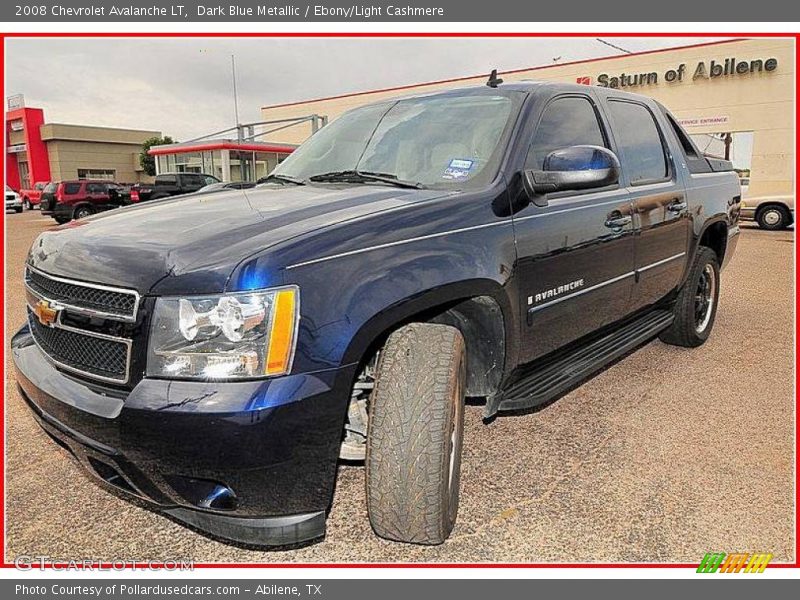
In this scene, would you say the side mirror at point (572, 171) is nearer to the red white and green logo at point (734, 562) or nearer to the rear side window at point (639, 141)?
the rear side window at point (639, 141)

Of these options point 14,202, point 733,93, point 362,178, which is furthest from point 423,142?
point 14,202

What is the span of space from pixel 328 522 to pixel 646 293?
2.53 m

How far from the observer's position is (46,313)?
7.61 ft

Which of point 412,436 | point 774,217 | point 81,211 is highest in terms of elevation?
point 412,436

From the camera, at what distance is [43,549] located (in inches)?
98.7

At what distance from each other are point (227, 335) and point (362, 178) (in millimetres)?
1413

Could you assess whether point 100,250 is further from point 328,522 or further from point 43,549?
point 328,522

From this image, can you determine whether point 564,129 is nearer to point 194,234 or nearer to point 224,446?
point 194,234

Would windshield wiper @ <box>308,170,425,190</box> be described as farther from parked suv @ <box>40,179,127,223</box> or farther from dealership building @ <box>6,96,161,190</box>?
dealership building @ <box>6,96,161,190</box>

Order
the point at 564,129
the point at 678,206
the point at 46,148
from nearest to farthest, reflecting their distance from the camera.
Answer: the point at 564,129 → the point at 678,206 → the point at 46,148

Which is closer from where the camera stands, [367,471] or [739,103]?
[367,471]

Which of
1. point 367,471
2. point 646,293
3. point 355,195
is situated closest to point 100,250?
point 355,195

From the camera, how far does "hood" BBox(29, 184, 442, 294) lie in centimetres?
198

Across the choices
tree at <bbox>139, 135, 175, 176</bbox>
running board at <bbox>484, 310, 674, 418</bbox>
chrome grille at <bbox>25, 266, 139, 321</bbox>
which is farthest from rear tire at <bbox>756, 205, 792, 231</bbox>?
tree at <bbox>139, 135, 175, 176</bbox>
